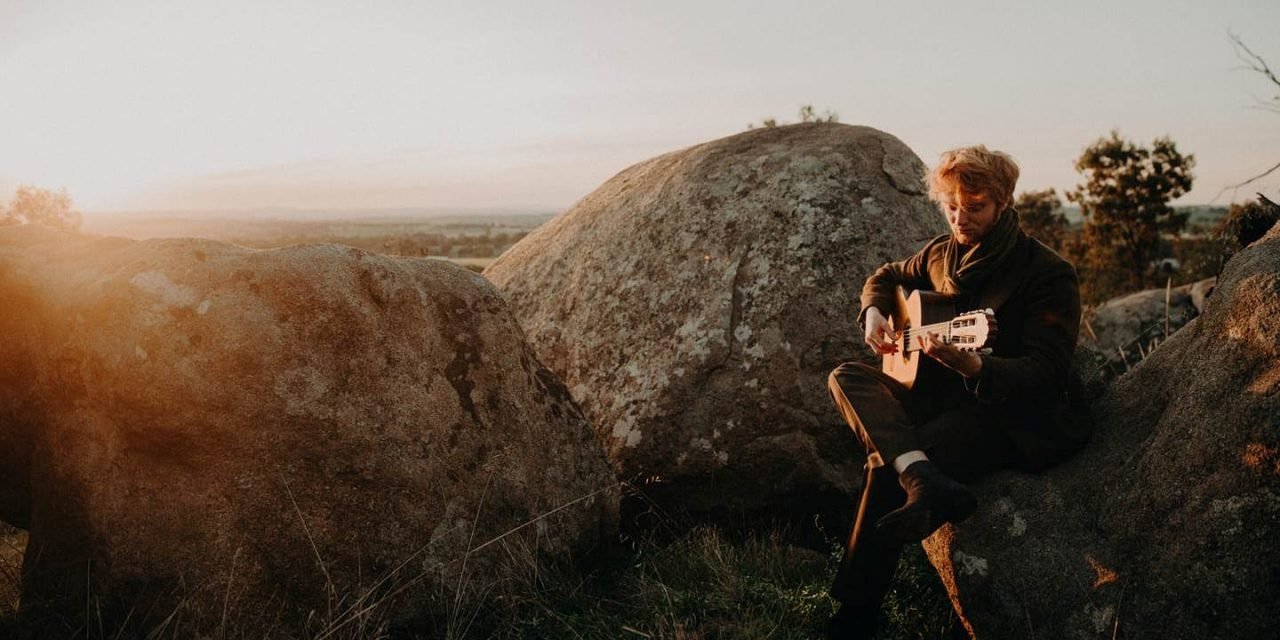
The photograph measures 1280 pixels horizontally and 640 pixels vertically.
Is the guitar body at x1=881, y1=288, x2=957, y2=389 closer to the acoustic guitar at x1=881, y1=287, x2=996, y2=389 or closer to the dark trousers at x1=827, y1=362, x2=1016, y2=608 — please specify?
the acoustic guitar at x1=881, y1=287, x2=996, y2=389

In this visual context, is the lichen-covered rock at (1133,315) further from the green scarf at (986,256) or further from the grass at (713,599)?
the grass at (713,599)

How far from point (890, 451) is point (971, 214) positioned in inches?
52.0

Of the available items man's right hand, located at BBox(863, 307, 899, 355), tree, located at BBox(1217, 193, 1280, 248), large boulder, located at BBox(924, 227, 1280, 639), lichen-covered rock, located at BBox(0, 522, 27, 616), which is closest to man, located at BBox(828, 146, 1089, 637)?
large boulder, located at BBox(924, 227, 1280, 639)

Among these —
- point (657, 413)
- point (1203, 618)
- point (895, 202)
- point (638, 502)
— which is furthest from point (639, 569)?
point (895, 202)

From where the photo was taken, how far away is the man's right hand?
15.7 ft

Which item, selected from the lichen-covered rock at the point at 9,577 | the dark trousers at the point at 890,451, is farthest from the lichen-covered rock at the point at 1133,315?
the lichen-covered rock at the point at 9,577

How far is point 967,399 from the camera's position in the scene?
4.31 metres

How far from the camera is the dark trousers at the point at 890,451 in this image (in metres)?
4.00

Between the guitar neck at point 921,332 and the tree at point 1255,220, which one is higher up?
the tree at point 1255,220

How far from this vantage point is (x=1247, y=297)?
3.56 m

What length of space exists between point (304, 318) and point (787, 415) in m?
3.03

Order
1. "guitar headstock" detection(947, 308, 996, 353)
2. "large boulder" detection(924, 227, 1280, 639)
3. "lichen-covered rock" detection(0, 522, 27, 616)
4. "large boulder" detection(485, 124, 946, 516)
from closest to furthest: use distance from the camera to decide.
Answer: "large boulder" detection(924, 227, 1280, 639) → "guitar headstock" detection(947, 308, 996, 353) → "lichen-covered rock" detection(0, 522, 27, 616) → "large boulder" detection(485, 124, 946, 516)

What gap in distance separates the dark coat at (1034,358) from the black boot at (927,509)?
0.49 m

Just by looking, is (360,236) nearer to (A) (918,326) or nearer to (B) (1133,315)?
(B) (1133,315)
